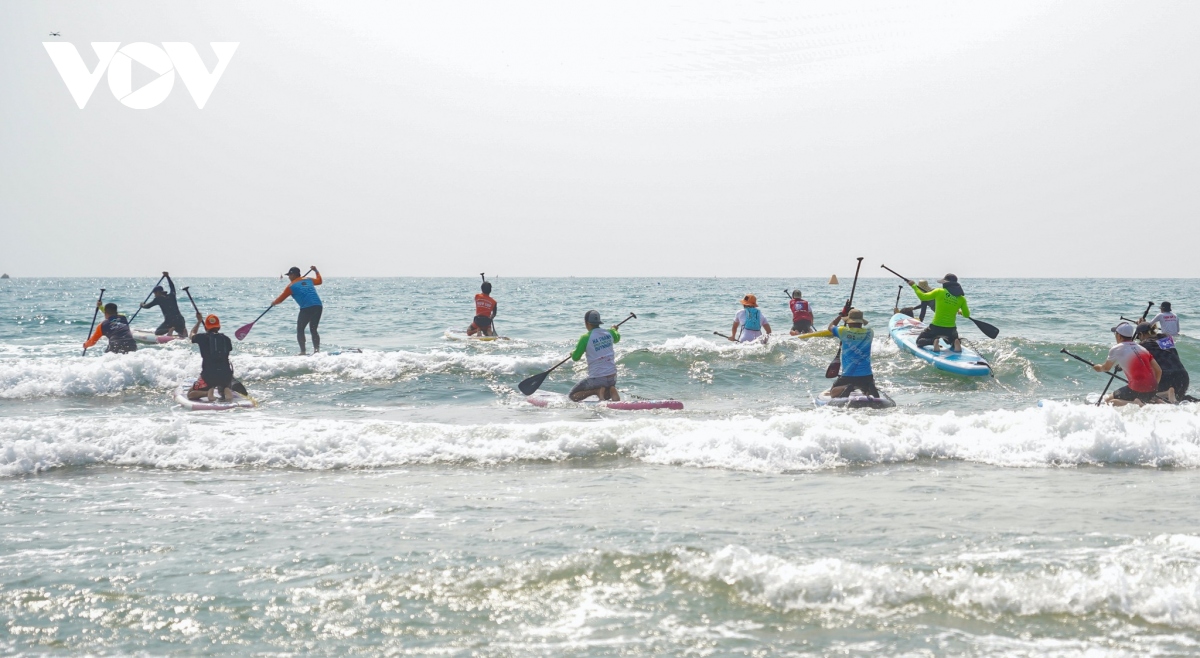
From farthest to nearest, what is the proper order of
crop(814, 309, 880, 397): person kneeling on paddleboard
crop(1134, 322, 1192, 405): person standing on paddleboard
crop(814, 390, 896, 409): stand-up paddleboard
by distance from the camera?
crop(814, 309, 880, 397): person kneeling on paddleboard → crop(814, 390, 896, 409): stand-up paddleboard → crop(1134, 322, 1192, 405): person standing on paddleboard

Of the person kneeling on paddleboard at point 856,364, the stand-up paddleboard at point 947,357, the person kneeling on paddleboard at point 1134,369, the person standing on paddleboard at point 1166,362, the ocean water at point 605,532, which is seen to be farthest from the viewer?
the stand-up paddleboard at point 947,357

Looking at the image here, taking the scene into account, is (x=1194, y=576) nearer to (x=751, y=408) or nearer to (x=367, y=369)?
(x=751, y=408)

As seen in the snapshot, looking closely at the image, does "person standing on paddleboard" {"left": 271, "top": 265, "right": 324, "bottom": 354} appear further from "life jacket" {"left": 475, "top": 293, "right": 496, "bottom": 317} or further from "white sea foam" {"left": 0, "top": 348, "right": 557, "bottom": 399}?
"life jacket" {"left": 475, "top": 293, "right": 496, "bottom": 317}

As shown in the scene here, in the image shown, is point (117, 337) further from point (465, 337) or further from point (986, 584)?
point (986, 584)

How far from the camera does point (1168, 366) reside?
35.5 ft

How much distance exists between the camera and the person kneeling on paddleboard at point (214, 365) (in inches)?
475

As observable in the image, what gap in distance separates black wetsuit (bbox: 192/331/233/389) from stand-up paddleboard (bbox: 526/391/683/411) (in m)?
4.22

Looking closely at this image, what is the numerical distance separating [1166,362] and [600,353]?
22.9 feet

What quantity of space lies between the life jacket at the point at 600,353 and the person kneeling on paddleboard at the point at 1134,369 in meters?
6.00

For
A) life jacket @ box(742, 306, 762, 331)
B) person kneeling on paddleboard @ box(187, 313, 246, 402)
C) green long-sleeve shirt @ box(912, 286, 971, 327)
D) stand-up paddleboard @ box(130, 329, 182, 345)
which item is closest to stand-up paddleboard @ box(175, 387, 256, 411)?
person kneeling on paddleboard @ box(187, 313, 246, 402)

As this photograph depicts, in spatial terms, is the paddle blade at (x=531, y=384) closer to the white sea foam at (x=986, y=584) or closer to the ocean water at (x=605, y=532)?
the ocean water at (x=605, y=532)

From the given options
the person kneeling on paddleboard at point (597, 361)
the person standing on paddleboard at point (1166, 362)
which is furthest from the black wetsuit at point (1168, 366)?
the person kneeling on paddleboard at point (597, 361)

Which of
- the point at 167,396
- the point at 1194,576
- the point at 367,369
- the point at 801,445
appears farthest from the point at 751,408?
the point at 167,396

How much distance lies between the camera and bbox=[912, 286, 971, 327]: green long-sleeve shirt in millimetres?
14953
